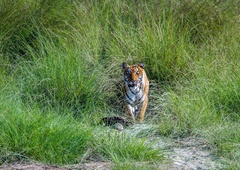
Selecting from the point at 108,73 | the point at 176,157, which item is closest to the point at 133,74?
the point at 108,73

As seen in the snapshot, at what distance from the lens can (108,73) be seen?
27.6ft

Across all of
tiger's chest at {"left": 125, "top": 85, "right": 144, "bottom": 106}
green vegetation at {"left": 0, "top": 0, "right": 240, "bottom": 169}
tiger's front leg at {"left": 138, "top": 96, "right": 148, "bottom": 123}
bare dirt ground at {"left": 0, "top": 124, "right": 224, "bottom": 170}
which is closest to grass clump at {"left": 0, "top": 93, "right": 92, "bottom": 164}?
green vegetation at {"left": 0, "top": 0, "right": 240, "bottom": 169}

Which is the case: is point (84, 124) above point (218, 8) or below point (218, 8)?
below

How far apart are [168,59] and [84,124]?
1899 mm

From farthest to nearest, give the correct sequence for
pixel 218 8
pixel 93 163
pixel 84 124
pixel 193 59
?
pixel 218 8
pixel 193 59
pixel 84 124
pixel 93 163

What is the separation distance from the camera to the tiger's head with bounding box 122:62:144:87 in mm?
7926

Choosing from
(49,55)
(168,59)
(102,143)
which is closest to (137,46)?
(168,59)

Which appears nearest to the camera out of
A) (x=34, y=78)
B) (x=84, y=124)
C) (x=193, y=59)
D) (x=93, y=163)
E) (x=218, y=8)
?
(x=93, y=163)

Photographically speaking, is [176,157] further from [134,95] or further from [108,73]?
[108,73]

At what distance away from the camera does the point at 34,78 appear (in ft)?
26.2

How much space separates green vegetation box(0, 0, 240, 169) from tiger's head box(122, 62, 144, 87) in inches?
13.7

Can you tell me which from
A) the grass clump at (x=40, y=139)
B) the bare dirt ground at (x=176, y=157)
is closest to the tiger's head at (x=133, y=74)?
the bare dirt ground at (x=176, y=157)

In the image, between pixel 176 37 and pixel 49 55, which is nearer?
pixel 49 55

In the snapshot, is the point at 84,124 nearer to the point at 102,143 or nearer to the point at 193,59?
the point at 102,143
